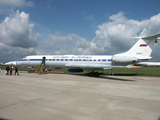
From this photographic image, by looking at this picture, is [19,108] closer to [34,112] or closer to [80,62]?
[34,112]

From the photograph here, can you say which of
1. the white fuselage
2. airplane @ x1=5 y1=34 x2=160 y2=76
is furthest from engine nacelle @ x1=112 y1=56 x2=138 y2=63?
the white fuselage

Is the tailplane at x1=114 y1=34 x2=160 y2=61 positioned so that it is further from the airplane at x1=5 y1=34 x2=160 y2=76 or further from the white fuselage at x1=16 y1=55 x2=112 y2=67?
the white fuselage at x1=16 y1=55 x2=112 y2=67

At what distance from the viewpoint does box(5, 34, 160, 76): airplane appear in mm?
17547

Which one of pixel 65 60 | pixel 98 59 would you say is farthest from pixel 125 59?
pixel 65 60

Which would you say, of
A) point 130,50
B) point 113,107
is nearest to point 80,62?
point 130,50

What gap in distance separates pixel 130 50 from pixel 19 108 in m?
Result: 18.1

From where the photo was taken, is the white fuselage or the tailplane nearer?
the tailplane

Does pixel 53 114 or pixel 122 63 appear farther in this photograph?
pixel 122 63

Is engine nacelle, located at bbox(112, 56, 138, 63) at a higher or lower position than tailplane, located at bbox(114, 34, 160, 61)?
lower

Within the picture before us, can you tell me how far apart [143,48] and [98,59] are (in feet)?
23.3

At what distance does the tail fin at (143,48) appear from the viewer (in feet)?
57.3

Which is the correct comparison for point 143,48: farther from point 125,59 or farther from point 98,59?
point 98,59

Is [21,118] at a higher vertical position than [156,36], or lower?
lower

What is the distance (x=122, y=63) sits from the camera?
59.1 feet
